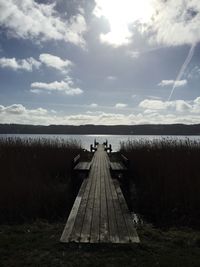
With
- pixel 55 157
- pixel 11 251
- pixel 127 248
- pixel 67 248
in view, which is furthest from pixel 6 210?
pixel 55 157

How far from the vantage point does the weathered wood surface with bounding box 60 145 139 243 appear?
4.16 meters

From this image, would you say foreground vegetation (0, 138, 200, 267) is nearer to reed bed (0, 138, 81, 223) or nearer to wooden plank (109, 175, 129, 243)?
reed bed (0, 138, 81, 223)

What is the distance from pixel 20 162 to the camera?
9.91 m

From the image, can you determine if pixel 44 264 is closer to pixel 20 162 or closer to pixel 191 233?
pixel 191 233

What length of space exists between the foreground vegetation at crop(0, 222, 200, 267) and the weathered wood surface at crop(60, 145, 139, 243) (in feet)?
0.61

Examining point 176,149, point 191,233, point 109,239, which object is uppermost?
point 176,149

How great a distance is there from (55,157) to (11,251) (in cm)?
758

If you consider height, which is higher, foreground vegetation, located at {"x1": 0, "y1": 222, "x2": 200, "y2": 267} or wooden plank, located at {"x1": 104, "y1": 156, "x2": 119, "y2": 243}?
wooden plank, located at {"x1": 104, "y1": 156, "x2": 119, "y2": 243}

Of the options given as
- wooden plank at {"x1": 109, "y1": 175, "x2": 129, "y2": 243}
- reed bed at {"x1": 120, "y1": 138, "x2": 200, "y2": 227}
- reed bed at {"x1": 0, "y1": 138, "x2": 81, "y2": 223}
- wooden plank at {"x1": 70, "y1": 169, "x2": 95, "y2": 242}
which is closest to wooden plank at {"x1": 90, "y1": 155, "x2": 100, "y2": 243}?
wooden plank at {"x1": 70, "y1": 169, "x2": 95, "y2": 242}

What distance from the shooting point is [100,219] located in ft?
16.3

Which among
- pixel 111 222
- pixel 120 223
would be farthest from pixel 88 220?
pixel 120 223

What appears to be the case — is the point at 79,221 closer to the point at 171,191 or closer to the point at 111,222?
the point at 111,222

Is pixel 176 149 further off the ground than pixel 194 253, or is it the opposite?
pixel 176 149

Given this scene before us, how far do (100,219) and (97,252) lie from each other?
1.15m
